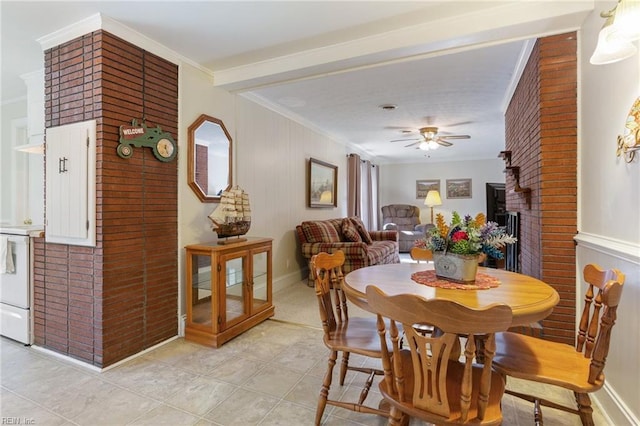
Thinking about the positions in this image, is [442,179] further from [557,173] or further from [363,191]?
[557,173]

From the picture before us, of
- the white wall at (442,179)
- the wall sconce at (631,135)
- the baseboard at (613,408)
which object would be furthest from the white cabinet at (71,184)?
the white wall at (442,179)

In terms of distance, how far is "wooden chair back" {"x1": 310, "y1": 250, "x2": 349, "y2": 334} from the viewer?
66.5 inches

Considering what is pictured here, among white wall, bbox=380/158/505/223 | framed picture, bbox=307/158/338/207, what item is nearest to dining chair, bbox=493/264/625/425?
framed picture, bbox=307/158/338/207

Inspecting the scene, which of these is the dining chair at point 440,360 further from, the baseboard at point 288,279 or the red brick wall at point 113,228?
the baseboard at point 288,279

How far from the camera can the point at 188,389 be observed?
6.54 feet

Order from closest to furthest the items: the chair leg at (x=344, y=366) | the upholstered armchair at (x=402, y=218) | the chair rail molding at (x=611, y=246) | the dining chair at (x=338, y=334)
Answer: the chair rail molding at (x=611, y=246) → the dining chair at (x=338, y=334) → the chair leg at (x=344, y=366) → the upholstered armchair at (x=402, y=218)

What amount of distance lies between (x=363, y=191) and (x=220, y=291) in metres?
5.22

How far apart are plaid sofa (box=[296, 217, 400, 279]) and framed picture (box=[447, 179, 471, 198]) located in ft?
12.7

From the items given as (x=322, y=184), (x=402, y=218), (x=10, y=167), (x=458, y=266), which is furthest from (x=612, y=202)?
(x=402, y=218)

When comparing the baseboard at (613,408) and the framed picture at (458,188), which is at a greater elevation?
the framed picture at (458,188)

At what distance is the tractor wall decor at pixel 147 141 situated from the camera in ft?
7.65

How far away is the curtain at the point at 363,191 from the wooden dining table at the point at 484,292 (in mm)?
4681

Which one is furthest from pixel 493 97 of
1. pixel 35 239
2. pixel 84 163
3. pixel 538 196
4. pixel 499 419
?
pixel 35 239

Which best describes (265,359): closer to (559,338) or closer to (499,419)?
(499,419)
